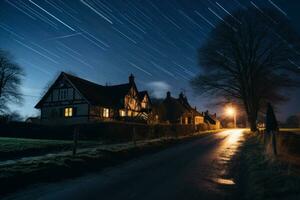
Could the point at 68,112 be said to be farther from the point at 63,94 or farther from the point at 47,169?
the point at 47,169

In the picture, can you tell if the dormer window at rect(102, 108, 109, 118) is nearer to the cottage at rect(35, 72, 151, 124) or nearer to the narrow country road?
the cottage at rect(35, 72, 151, 124)

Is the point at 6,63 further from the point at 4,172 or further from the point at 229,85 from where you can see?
the point at 4,172

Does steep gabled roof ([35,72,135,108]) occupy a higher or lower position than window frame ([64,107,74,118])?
higher

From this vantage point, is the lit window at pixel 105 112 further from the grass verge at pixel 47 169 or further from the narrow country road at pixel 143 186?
the narrow country road at pixel 143 186

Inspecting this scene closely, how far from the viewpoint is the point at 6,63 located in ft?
173

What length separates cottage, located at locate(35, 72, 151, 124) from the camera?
148ft

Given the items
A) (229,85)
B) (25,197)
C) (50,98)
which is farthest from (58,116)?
(25,197)

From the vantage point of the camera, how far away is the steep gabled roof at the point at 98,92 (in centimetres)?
4565

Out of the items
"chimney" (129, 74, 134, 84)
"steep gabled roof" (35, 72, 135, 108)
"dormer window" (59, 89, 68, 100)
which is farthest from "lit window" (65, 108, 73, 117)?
"chimney" (129, 74, 134, 84)

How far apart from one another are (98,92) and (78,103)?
20.7 feet

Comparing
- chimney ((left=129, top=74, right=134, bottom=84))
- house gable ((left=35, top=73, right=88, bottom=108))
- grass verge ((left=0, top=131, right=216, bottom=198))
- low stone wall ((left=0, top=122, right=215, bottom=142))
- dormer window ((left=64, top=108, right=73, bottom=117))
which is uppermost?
chimney ((left=129, top=74, right=134, bottom=84))

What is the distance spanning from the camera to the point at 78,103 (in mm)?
45656

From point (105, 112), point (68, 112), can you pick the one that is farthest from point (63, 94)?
point (105, 112)

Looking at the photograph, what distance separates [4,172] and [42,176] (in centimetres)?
132
